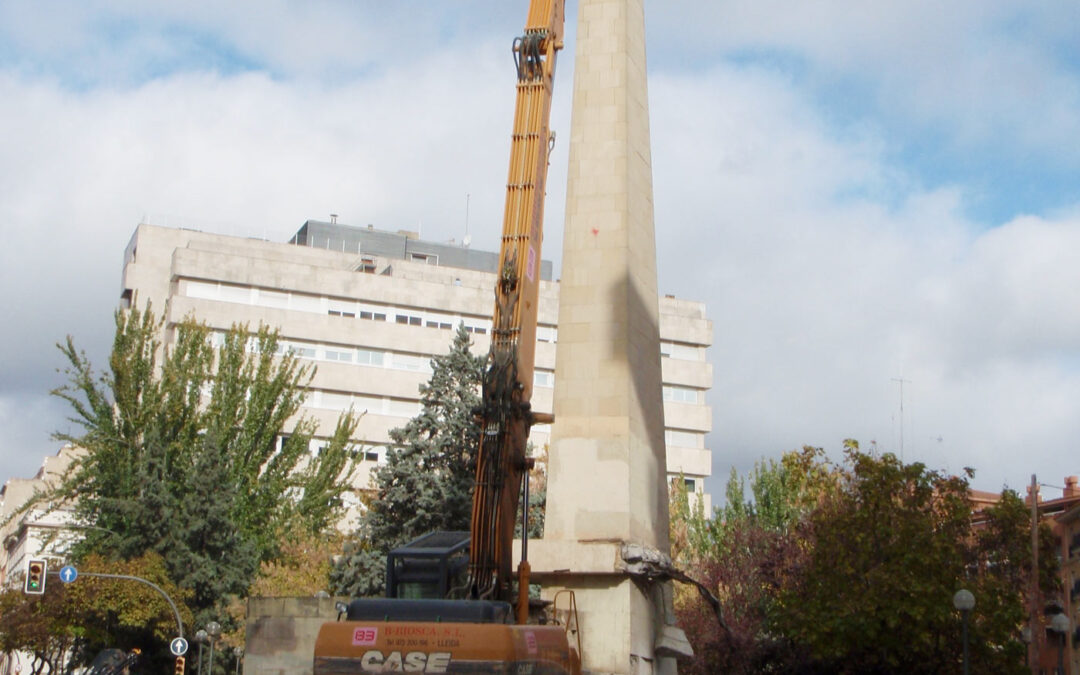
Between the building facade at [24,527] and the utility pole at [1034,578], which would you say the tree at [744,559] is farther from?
the building facade at [24,527]

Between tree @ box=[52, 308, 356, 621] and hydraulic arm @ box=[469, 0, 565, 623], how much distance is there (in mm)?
25501

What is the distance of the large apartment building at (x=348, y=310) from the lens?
67562 millimetres

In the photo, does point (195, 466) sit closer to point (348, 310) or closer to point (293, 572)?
point (293, 572)

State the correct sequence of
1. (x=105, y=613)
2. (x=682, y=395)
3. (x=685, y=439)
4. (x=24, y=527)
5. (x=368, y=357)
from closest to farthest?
1. (x=105, y=613)
2. (x=368, y=357)
3. (x=685, y=439)
4. (x=682, y=395)
5. (x=24, y=527)

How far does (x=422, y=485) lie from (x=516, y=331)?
10.7 meters

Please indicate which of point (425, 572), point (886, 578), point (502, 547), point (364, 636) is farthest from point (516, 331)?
point (886, 578)

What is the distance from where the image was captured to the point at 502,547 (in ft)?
64.1

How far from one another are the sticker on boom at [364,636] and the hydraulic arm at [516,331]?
3699 mm

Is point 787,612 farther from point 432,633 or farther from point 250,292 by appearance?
point 250,292

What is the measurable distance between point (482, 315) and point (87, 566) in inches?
1288

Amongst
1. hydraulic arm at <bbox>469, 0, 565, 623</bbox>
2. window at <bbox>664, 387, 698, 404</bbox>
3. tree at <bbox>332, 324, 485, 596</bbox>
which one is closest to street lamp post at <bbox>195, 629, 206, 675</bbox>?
tree at <bbox>332, 324, 485, 596</bbox>

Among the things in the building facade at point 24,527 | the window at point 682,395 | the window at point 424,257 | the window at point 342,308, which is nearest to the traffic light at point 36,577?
the building facade at point 24,527

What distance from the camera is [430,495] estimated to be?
30.6 meters

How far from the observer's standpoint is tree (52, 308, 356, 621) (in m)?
44.2
